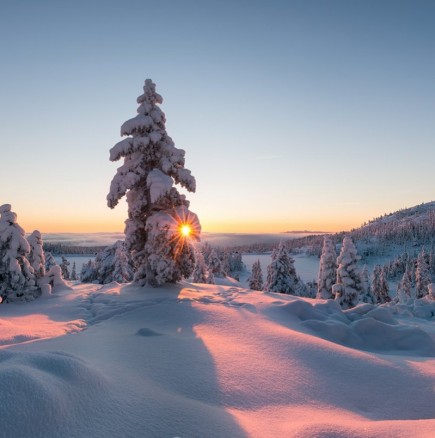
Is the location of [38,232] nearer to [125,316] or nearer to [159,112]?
[159,112]

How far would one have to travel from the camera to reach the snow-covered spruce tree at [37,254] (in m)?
17.9

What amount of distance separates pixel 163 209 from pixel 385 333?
36.9 ft

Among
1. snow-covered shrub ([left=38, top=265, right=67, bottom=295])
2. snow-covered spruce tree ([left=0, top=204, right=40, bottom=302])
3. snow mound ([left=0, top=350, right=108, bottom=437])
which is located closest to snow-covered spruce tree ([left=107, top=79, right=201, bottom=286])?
snow-covered shrub ([left=38, top=265, right=67, bottom=295])

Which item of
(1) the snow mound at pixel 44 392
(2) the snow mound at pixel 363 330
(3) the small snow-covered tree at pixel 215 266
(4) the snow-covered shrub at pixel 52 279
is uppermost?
(1) the snow mound at pixel 44 392

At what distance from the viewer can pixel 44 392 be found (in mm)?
2900

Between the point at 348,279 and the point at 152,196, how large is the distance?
2111cm

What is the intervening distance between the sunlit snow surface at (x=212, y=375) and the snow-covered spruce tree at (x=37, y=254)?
7758mm

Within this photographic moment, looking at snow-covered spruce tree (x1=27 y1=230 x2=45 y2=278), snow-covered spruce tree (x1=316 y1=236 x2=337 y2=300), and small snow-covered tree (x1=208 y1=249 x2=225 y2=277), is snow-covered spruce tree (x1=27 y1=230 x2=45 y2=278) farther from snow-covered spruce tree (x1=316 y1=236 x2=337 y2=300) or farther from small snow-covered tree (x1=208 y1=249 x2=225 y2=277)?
small snow-covered tree (x1=208 y1=249 x2=225 y2=277)

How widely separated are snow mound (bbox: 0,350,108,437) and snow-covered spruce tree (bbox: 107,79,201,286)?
40.4 feet

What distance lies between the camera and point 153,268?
637 inches

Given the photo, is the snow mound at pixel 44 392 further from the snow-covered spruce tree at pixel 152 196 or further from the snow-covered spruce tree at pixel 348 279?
the snow-covered spruce tree at pixel 348 279

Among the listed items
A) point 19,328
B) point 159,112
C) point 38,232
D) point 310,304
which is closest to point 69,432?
point 19,328

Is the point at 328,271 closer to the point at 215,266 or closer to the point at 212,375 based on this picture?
the point at 215,266

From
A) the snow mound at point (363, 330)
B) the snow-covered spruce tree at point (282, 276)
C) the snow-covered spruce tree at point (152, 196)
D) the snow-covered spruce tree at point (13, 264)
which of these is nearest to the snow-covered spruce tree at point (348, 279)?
the snow-covered spruce tree at point (282, 276)
